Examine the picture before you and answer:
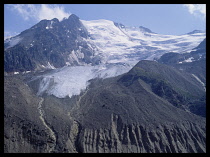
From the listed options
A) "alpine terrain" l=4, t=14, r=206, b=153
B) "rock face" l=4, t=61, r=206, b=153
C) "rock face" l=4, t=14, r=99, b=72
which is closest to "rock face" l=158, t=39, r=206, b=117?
"alpine terrain" l=4, t=14, r=206, b=153

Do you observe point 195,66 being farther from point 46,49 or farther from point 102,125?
point 46,49

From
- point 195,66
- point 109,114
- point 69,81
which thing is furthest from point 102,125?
point 195,66

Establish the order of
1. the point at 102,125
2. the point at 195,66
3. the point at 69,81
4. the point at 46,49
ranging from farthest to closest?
1. the point at 46,49
2. the point at 195,66
3. the point at 69,81
4. the point at 102,125

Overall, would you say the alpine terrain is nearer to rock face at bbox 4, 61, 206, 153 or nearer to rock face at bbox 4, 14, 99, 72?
rock face at bbox 4, 61, 206, 153

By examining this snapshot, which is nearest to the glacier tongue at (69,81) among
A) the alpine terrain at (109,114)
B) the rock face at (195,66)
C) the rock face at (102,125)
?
the alpine terrain at (109,114)
